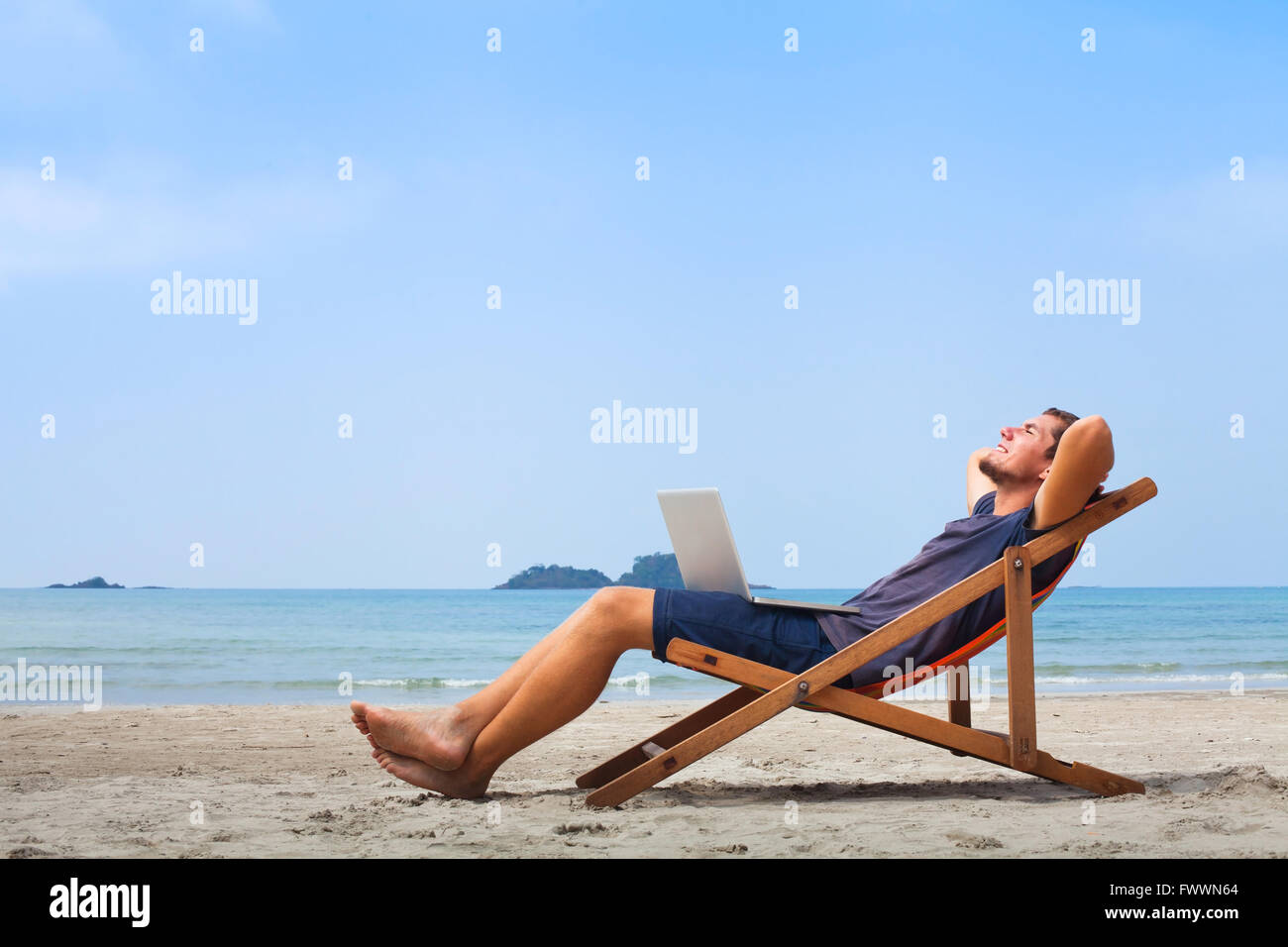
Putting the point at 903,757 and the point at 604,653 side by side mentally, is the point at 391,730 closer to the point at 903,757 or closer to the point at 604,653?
the point at 604,653

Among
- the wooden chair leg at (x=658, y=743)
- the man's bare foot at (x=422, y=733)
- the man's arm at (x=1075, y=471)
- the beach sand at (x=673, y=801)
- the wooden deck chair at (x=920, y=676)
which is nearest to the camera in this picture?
the beach sand at (x=673, y=801)

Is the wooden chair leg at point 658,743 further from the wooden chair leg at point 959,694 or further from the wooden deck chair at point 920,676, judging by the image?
the wooden chair leg at point 959,694

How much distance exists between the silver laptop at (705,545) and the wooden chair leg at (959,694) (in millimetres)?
539

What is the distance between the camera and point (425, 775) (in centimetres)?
384

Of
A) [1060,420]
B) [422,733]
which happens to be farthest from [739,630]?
[1060,420]

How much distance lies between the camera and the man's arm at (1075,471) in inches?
139

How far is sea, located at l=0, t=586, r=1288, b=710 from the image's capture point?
12.0 m

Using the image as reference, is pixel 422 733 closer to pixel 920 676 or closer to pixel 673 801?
pixel 673 801

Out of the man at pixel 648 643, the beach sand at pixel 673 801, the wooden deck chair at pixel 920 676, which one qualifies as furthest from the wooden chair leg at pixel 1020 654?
the beach sand at pixel 673 801

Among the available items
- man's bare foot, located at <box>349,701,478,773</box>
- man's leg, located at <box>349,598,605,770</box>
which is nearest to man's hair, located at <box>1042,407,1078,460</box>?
man's leg, located at <box>349,598,605,770</box>

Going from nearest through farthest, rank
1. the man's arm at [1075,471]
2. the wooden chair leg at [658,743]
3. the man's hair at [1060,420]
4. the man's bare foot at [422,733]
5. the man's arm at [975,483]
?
the man's arm at [1075,471]
the man's bare foot at [422,733]
the man's hair at [1060,420]
the wooden chair leg at [658,743]
the man's arm at [975,483]
